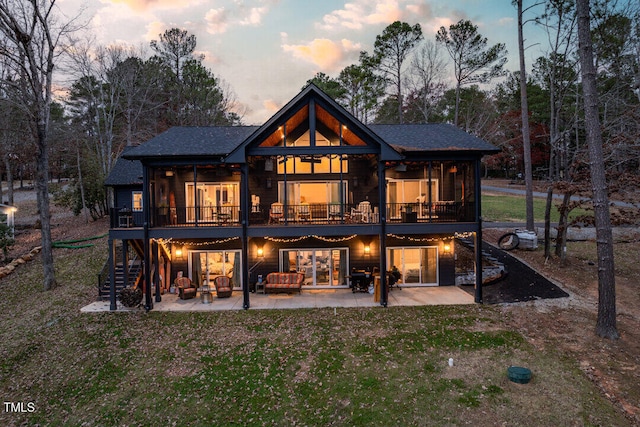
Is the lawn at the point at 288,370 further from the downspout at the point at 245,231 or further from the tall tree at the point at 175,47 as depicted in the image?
the tall tree at the point at 175,47

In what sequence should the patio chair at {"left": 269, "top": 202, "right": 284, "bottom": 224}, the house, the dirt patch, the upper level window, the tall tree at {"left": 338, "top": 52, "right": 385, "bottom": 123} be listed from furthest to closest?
the tall tree at {"left": 338, "top": 52, "right": 385, "bottom": 123} → the upper level window → the patio chair at {"left": 269, "top": 202, "right": 284, "bottom": 224} → the house → the dirt patch

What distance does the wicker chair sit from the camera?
14688 millimetres

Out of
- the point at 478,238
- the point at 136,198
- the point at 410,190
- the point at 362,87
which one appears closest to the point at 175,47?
the point at 362,87

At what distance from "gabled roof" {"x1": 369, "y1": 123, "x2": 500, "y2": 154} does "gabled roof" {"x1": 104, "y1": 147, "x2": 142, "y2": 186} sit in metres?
14.5

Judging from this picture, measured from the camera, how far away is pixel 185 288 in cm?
1448

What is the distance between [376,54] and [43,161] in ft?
89.6

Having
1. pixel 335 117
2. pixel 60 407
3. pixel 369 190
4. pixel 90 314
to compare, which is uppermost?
pixel 335 117

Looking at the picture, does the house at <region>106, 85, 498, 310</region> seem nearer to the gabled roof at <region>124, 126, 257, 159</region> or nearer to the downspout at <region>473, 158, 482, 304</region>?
the gabled roof at <region>124, 126, 257, 159</region>

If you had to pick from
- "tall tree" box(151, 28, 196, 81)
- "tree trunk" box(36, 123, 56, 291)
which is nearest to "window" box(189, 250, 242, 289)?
"tree trunk" box(36, 123, 56, 291)

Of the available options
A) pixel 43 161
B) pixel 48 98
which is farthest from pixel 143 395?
pixel 48 98

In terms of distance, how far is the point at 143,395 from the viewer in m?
8.38

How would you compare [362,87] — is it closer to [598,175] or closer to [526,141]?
[526,141]

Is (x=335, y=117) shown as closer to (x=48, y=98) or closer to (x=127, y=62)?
(x=48, y=98)

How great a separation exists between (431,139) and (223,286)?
11522 mm
